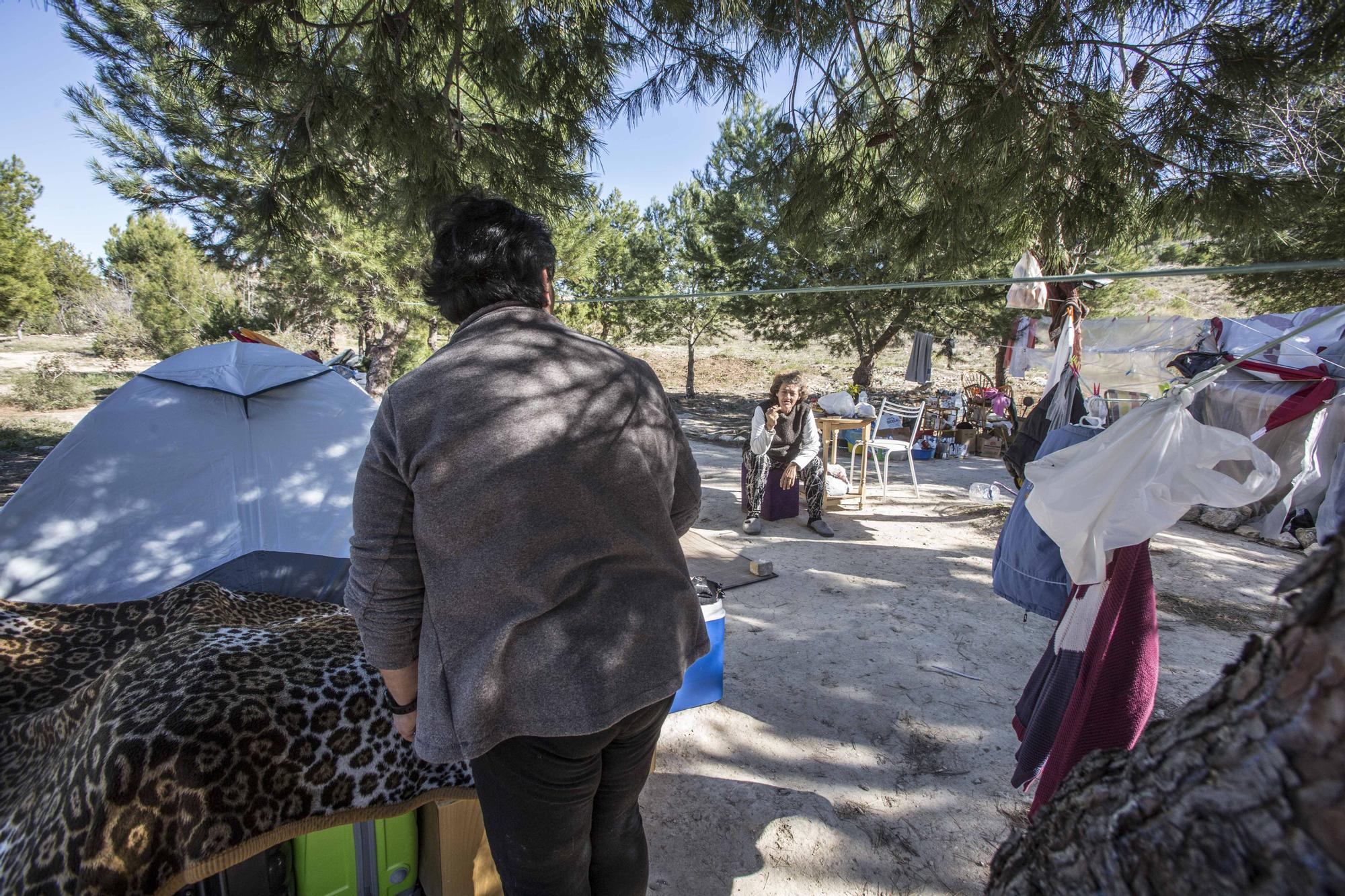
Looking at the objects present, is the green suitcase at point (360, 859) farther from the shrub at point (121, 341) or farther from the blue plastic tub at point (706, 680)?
the shrub at point (121, 341)

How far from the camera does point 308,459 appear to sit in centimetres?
297

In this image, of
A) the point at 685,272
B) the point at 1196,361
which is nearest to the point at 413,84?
the point at 1196,361

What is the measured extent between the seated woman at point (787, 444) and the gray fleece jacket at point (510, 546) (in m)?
3.91

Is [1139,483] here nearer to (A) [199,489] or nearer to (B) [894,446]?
(A) [199,489]

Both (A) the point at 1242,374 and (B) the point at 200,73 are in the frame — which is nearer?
(B) the point at 200,73

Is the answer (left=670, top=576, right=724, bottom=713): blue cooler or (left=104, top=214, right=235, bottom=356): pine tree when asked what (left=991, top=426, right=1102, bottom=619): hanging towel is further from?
(left=104, top=214, right=235, bottom=356): pine tree

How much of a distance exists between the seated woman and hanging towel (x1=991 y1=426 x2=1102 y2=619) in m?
2.65

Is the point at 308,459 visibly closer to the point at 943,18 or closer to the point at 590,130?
the point at 590,130

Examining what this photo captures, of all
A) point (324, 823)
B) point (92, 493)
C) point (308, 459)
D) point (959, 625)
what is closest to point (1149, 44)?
point (959, 625)

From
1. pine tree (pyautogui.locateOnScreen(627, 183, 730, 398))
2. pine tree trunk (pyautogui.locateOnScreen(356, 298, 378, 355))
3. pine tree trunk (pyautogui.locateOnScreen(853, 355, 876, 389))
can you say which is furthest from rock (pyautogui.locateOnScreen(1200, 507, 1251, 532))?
pine tree trunk (pyautogui.locateOnScreen(356, 298, 378, 355))

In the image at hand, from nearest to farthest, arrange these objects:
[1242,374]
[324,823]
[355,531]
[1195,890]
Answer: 1. [1195,890]
2. [355,531]
3. [324,823]
4. [1242,374]

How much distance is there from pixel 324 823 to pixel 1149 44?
3.36 metres

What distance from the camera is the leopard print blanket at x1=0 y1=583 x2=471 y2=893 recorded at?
1.21 metres

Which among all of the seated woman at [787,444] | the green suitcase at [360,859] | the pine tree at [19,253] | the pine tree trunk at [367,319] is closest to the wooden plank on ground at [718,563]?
the seated woman at [787,444]
